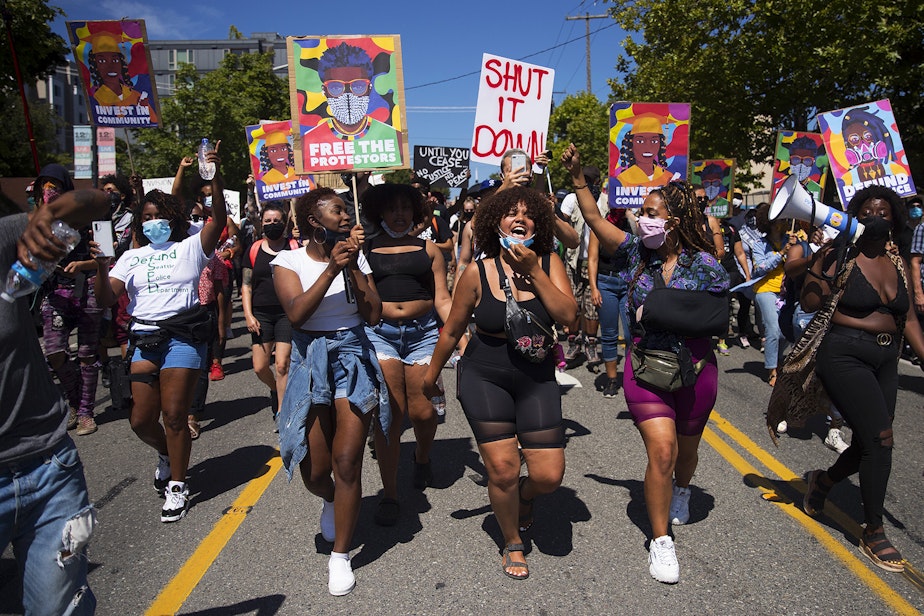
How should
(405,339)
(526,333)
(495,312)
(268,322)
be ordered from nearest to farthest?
(526,333), (495,312), (405,339), (268,322)

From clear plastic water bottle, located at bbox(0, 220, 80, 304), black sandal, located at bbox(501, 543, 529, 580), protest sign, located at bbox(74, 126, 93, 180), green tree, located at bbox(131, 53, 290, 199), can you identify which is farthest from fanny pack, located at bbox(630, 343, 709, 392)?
green tree, located at bbox(131, 53, 290, 199)

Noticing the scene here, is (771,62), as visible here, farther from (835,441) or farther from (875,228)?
(875,228)

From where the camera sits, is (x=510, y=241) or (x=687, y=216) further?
(x=687, y=216)

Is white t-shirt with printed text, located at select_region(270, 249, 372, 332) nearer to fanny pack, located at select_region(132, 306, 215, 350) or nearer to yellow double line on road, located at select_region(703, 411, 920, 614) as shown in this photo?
→ fanny pack, located at select_region(132, 306, 215, 350)

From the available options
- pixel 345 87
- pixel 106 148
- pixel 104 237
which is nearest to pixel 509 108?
pixel 345 87

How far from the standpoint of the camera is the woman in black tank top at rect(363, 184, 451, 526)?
15.1 ft

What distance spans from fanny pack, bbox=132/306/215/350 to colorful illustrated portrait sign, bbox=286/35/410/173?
4.05 feet

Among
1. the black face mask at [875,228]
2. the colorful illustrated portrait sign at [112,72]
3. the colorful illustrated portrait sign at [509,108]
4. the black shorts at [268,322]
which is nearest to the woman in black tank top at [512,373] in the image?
the black face mask at [875,228]

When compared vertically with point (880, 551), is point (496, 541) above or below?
below

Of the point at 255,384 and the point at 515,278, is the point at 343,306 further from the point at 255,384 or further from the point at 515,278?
the point at 255,384

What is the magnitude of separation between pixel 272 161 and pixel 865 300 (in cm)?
852

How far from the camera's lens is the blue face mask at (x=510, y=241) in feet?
11.9

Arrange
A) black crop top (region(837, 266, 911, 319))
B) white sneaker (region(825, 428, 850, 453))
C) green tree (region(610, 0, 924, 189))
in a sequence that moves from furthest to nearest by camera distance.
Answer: green tree (region(610, 0, 924, 189)), white sneaker (region(825, 428, 850, 453)), black crop top (region(837, 266, 911, 319))

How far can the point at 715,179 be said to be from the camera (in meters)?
13.0
